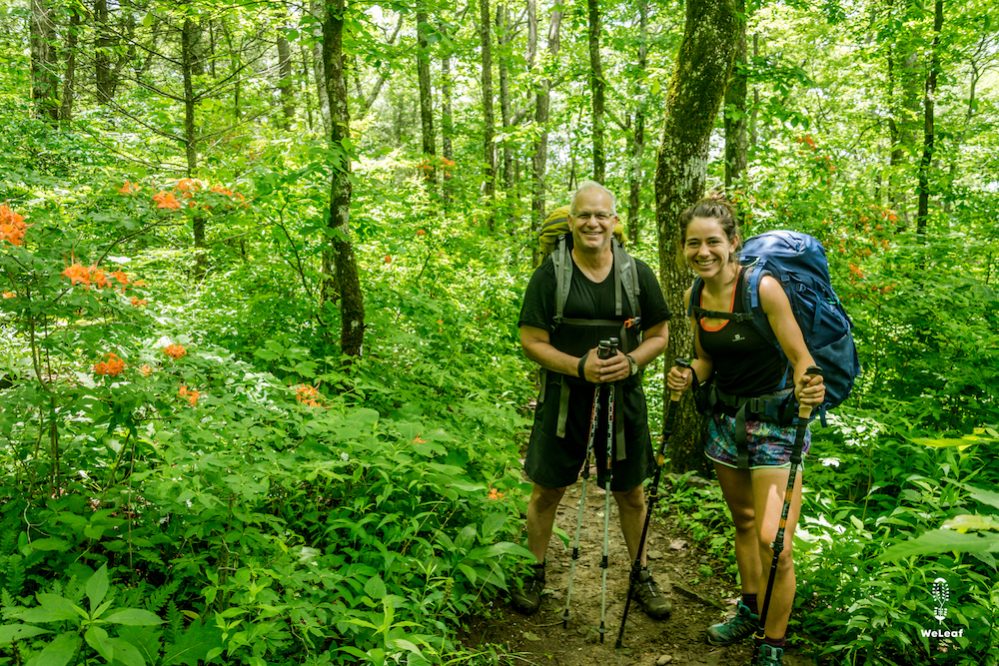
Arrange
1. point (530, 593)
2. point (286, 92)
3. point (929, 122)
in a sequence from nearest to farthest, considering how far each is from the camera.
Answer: point (530, 593)
point (929, 122)
point (286, 92)

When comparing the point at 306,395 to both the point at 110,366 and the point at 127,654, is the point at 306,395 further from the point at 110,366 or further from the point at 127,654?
the point at 127,654

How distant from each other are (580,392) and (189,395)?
7.73 feet

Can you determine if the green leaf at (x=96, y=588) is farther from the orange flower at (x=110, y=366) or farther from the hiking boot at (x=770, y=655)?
the hiking boot at (x=770, y=655)

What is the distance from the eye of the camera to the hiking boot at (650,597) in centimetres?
403

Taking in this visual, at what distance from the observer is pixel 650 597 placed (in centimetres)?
411

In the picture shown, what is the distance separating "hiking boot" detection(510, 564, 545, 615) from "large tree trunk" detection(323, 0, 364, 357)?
2.90m

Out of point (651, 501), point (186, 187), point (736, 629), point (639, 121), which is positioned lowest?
point (736, 629)

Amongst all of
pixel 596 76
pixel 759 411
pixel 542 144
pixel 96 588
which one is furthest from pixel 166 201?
pixel 542 144

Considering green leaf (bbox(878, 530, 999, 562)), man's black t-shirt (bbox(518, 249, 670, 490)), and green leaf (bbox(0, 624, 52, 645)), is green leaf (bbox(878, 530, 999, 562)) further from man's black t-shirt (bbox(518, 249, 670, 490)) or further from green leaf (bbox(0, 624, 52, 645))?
man's black t-shirt (bbox(518, 249, 670, 490))

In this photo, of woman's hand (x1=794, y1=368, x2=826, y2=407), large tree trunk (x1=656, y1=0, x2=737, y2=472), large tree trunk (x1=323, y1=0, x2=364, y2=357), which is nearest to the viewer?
woman's hand (x1=794, y1=368, x2=826, y2=407)

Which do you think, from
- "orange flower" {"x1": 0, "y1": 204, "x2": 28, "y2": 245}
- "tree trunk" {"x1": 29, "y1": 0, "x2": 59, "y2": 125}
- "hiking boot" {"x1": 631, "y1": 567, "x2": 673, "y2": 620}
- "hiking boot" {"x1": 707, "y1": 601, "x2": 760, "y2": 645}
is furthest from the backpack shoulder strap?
"tree trunk" {"x1": 29, "y1": 0, "x2": 59, "y2": 125}

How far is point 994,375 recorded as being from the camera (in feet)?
16.9

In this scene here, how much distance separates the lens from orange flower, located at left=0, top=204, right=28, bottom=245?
2811mm

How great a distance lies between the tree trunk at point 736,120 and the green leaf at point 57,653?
7863 mm
